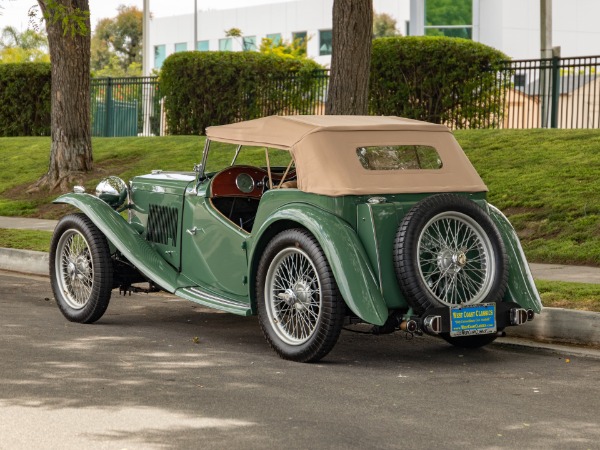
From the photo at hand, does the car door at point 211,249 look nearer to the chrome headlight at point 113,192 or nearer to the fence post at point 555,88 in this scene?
the chrome headlight at point 113,192

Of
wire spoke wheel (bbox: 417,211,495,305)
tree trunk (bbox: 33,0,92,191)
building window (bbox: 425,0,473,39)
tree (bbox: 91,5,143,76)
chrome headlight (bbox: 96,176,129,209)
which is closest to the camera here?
wire spoke wheel (bbox: 417,211,495,305)

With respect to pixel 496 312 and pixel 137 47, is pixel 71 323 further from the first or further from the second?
pixel 137 47

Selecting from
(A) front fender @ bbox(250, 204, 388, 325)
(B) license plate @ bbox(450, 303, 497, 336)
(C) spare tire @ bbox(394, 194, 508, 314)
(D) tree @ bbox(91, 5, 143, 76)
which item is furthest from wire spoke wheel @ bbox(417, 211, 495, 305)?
(D) tree @ bbox(91, 5, 143, 76)

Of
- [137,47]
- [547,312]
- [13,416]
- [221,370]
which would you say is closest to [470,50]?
[547,312]

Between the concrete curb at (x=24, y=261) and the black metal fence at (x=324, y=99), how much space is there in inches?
412

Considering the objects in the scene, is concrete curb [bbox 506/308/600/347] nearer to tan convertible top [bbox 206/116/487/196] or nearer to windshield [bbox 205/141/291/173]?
tan convertible top [bbox 206/116/487/196]

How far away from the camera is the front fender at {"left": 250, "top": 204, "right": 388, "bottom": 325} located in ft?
22.6

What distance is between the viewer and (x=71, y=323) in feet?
29.1

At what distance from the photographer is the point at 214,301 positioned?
804 cm

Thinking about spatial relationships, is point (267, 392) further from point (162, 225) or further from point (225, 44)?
point (225, 44)

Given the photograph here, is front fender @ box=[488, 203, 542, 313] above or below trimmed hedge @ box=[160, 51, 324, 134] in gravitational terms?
below

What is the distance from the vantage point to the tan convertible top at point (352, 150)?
7441 mm

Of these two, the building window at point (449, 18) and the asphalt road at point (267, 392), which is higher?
the building window at point (449, 18)

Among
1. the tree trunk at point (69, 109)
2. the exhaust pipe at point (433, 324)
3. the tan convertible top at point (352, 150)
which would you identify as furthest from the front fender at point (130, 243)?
the tree trunk at point (69, 109)
